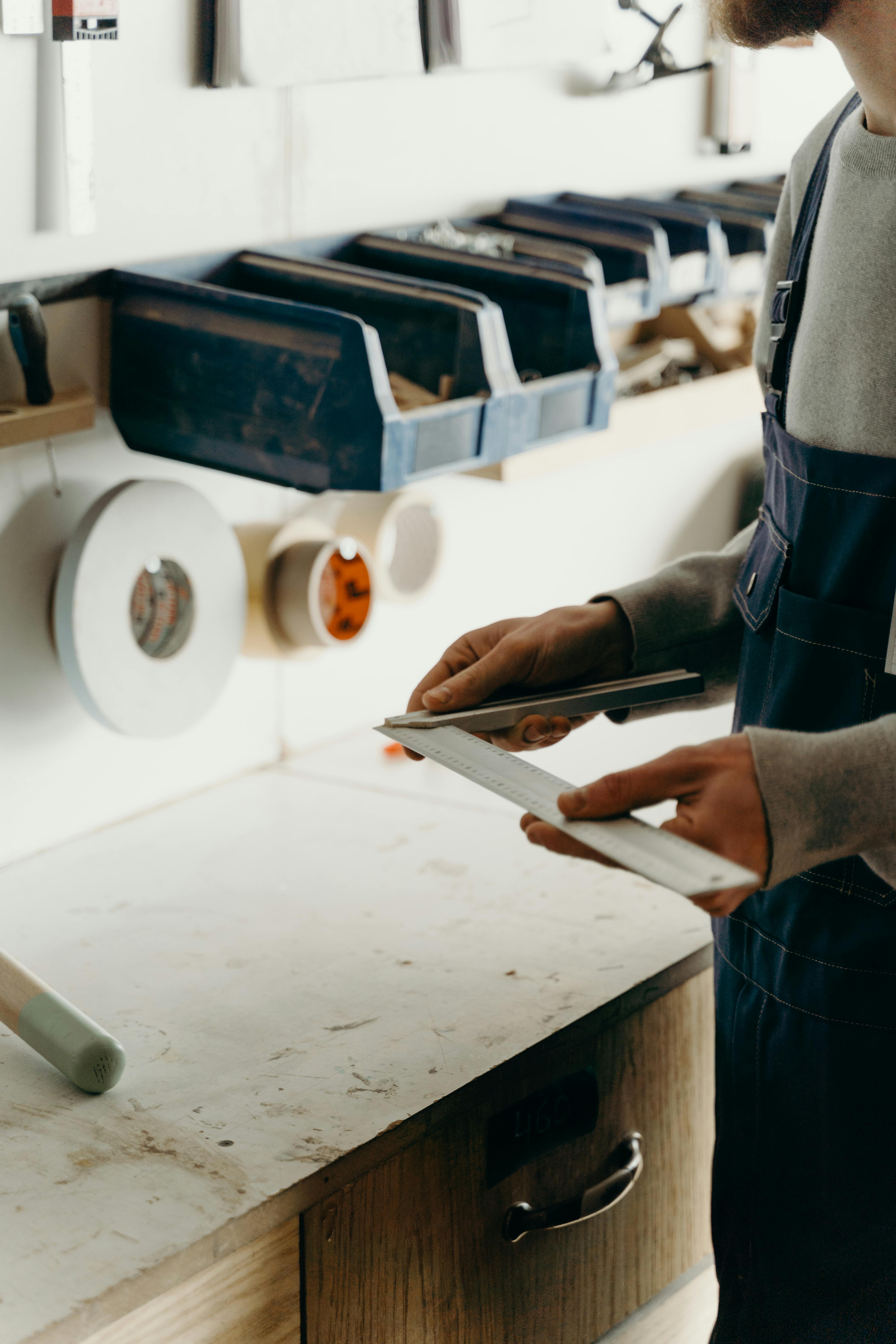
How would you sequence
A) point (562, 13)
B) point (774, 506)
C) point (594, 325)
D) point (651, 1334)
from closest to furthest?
point (774, 506), point (651, 1334), point (594, 325), point (562, 13)

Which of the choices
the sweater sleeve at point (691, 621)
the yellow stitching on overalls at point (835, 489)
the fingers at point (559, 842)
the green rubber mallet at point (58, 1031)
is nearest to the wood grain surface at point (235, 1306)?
the green rubber mallet at point (58, 1031)

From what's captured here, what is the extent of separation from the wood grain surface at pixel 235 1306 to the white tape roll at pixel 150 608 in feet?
2.18

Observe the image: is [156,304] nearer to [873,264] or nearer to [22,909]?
[22,909]

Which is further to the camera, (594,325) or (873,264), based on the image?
(594,325)

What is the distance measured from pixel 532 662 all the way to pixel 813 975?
33cm

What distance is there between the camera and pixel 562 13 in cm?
180

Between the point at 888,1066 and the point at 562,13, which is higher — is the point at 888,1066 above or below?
below

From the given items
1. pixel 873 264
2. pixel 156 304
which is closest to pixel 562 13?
pixel 156 304

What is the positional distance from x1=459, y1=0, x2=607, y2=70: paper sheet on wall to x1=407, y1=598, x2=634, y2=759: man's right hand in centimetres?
77

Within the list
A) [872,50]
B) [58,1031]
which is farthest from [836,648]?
[58,1031]

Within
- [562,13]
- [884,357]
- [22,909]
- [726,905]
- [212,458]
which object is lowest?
[22,909]

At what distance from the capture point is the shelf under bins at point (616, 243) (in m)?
1.77

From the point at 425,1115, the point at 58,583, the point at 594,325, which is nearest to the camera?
the point at 425,1115

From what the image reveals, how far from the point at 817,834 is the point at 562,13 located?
4.16ft
